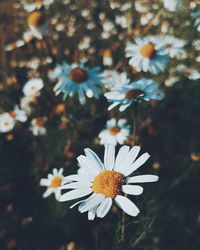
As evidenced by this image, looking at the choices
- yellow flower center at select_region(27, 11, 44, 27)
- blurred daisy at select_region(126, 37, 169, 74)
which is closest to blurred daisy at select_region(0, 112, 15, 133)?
yellow flower center at select_region(27, 11, 44, 27)

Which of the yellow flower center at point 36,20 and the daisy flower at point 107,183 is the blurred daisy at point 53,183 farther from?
the yellow flower center at point 36,20

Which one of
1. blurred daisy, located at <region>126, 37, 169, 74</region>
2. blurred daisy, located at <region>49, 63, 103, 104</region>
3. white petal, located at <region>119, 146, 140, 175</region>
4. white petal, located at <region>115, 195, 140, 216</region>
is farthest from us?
blurred daisy, located at <region>49, 63, 103, 104</region>

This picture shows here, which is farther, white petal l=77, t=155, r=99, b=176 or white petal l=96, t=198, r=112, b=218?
white petal l=77, t=155, r=99, b=176

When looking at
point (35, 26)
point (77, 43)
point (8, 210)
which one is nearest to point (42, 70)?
point (35, 26)

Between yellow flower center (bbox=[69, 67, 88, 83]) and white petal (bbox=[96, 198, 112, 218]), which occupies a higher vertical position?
yellow flower center (bbox=[69, 67, 88, 83])

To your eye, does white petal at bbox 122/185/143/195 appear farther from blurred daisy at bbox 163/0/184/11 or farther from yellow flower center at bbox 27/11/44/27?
yellow flower center at bbox 27/11/44/27

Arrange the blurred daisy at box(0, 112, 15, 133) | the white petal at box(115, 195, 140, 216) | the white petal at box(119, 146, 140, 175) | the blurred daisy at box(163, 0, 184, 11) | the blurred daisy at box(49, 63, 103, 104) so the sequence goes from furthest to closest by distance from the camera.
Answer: the blurred daisy at box(0, 112, 15, 133) → the blurred daisy at box(49, 63, 103, 104) → the blurred daisy at box(163, 0, 184, 11) → the white petal at box(119, 146, 140, 175) → the white petal at box(115, 195, 140, 216)

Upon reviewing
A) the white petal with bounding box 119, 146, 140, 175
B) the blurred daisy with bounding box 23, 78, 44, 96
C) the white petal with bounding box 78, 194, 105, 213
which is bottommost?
the white petal with bounding box 78, 194, 105, 213
